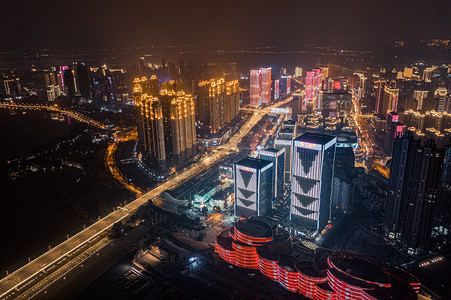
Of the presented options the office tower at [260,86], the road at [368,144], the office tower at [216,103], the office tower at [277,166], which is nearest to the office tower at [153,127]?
the office tower at [216,103]

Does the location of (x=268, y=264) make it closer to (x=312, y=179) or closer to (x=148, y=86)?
(x=312, y=179)

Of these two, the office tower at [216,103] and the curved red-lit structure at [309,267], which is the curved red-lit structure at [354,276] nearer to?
the curved red-lit structure at [309,267]

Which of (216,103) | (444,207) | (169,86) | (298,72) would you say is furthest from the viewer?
(298,72)

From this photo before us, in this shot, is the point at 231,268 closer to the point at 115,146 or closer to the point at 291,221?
the point at 291,221

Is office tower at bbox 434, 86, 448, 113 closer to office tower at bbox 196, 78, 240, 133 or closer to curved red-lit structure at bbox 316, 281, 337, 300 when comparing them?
office tower at bbox 196, 78, 240, 133

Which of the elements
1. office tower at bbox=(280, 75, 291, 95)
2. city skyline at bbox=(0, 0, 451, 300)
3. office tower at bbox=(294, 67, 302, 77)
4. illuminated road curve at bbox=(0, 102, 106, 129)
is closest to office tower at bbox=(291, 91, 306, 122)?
city skyline at bbox=(0, 0, 451, 300)

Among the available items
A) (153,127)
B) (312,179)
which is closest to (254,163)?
(312,179)
